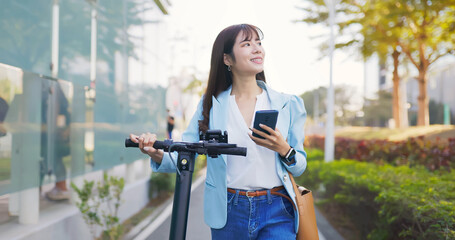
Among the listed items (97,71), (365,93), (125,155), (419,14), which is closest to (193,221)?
(125,155)

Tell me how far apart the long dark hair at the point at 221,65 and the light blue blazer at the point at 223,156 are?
1.9 inches

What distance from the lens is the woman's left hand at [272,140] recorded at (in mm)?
Answer: 2184

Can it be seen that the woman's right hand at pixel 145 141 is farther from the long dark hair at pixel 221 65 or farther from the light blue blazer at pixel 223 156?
the long dark hair at pixel 221 65

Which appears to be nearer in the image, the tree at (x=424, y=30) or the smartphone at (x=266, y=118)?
the smartphone at (x=266, y=118)

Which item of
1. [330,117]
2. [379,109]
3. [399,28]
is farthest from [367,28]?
[379,109]

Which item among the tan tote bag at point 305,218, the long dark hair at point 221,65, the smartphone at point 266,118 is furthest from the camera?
the long dark hair at point 221,65

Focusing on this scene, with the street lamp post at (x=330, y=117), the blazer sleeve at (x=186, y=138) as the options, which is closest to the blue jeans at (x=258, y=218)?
the blazer sleeve at (x=186, y=138)

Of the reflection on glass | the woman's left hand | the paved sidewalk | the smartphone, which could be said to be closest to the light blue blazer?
the woman's left hand

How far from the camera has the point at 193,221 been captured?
278 inches

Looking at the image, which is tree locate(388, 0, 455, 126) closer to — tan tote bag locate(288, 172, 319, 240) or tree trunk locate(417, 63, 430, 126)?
tree trunk locate(417, 63, 430, 126)

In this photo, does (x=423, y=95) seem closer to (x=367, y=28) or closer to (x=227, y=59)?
(x=367, y=28)

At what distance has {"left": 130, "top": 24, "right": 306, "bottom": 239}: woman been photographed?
94.1 inches

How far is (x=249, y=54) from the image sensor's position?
104 inches

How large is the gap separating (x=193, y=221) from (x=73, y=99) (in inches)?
104
